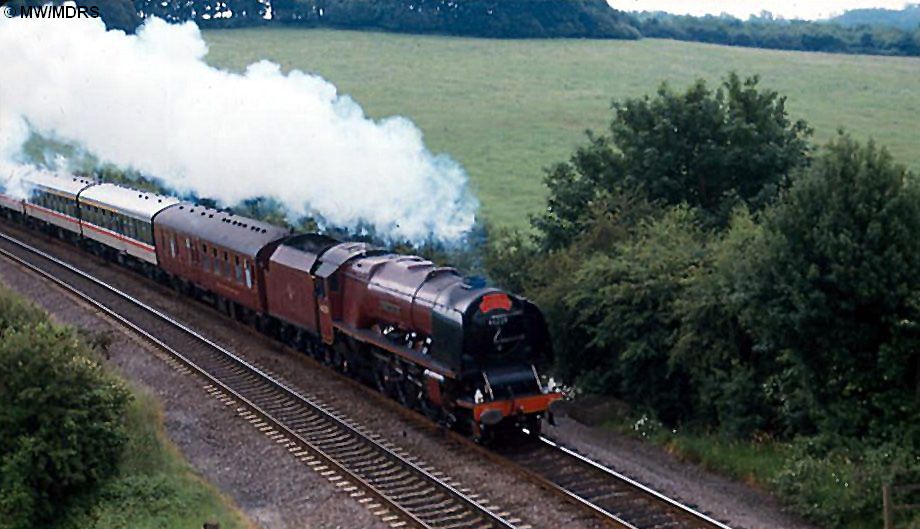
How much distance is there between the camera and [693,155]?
29.9 metres

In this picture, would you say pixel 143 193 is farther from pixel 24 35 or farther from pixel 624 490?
pixel 624 490

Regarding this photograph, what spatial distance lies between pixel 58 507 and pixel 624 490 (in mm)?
9446

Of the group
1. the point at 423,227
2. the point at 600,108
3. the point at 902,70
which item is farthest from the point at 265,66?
the point at 902,70

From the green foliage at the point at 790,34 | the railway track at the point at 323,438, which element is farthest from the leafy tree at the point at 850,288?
the green foliage at the point at 790,34

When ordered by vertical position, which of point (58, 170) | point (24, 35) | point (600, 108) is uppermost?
point (24, 35)

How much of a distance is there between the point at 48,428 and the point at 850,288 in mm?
13387

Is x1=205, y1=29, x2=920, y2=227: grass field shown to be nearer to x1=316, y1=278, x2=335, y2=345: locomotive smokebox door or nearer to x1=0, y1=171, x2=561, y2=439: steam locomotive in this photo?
x1=0, y1=171, x2=561, y2=439: steam locomotive

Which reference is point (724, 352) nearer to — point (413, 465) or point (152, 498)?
point (413, 465)

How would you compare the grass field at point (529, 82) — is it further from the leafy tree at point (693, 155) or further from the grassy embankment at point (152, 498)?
the grassy embankment at point (152, 498)

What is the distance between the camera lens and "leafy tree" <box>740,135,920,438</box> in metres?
16.6

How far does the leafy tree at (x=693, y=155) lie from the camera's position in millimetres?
29516

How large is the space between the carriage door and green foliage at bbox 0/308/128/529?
21.3 feet

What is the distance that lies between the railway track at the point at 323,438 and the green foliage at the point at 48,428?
374 cm

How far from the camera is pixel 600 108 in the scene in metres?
57.2
